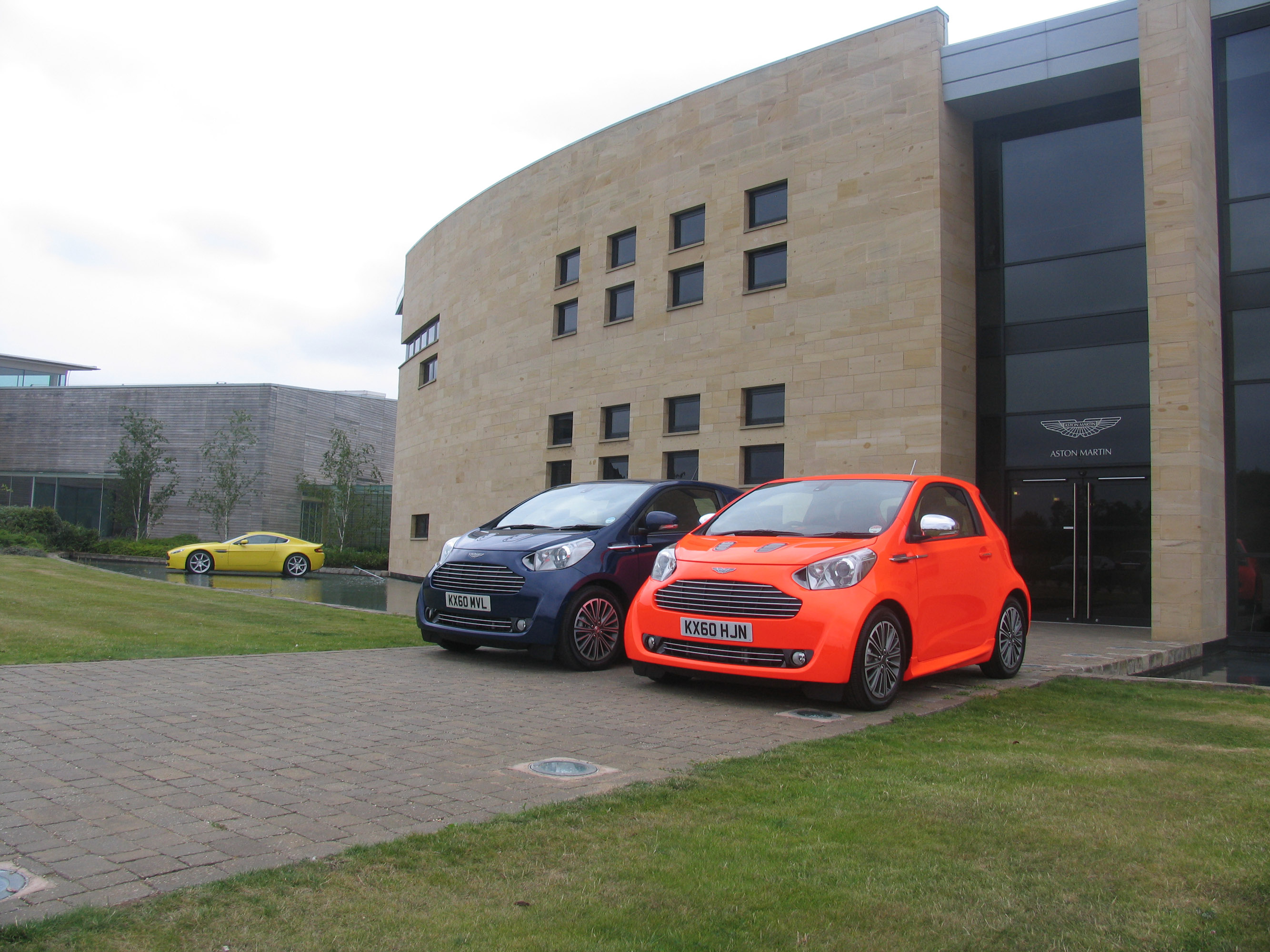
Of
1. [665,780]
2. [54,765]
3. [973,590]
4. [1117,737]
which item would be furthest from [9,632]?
[1117,737]

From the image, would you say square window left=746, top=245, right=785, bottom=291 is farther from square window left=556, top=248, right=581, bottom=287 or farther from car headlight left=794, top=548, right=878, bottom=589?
car headlight left=794, top=548, right=878, bottom=589

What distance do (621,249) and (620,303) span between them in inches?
53.1

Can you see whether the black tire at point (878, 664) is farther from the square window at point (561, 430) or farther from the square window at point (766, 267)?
the square window at point (561, 430)

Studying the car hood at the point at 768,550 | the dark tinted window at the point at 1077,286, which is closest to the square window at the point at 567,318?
the dark tinted window at the point at 1077,286

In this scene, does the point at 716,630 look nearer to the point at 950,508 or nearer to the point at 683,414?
the point at 950,508

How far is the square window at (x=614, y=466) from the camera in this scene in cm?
2214

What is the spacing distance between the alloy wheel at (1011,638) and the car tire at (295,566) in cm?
2455

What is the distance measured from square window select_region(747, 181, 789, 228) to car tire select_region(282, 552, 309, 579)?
17.7 m

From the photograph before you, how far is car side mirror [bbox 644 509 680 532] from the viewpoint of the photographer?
8.58m

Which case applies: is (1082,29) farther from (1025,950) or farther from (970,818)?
(1025,950)

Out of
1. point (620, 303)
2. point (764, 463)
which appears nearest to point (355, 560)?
point (620, 303)

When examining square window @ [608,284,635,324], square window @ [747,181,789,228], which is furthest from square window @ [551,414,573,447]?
square window @ [747,181,789,228]

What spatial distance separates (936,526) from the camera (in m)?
6.96

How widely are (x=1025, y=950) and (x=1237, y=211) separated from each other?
594 inches
